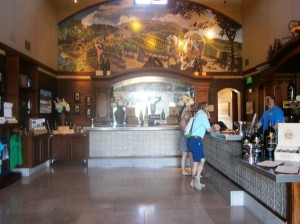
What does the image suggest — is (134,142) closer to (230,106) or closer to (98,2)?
(98,2)

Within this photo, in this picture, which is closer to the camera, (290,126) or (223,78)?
(290,126)

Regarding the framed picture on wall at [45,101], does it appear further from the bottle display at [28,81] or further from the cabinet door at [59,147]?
the cabinet door at [59,147]

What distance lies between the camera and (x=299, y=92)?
7.48 meters

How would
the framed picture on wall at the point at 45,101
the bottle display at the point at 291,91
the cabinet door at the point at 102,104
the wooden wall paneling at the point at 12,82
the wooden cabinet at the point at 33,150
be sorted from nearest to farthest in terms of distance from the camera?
1. the wooden wall paneling at the point at 12,82
2. the wooden cabinet at the point at 33,150
3. the bottle display at the point at 291,91
4. the framed picture on wall at the point at 45,101
5. the cabinet door at the point at 102,104

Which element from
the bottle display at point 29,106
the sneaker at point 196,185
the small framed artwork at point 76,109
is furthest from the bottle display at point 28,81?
the sneaker at point 196,185

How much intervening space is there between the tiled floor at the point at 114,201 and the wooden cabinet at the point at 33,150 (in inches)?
15.8

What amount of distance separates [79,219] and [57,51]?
7.59 metres

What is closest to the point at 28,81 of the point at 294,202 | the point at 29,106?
the point at 29,106

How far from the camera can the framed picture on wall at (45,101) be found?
28.0ft

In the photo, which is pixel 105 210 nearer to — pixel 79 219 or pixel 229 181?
pixel 79 219

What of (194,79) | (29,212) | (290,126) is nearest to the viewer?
(290,126)

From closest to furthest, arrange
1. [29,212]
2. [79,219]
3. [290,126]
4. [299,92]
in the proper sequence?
[290,126], [79,219], [29,212], [299,92]

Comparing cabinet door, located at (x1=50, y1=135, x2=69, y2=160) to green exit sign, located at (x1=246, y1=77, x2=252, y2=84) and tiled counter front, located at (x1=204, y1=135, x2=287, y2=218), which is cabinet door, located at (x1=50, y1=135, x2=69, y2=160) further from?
green exit sign, located at (x1=246, y1=77, x2=252, y2=84)

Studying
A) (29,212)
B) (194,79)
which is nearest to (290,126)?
(29,212)
